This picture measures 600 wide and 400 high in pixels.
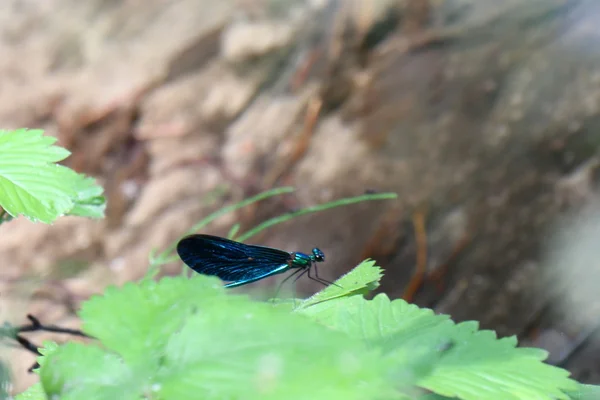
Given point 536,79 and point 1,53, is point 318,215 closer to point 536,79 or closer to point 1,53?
point 536,79

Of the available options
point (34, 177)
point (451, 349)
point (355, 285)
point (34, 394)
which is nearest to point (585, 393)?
point (451, 349)

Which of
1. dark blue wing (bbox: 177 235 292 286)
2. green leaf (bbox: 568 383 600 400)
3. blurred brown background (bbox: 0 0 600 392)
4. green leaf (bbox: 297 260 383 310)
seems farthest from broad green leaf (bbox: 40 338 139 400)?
blurred brown background (bbox: 0 0 600 392)

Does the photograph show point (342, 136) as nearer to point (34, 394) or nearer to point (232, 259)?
point (232, 259)

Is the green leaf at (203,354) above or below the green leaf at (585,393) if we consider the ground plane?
below

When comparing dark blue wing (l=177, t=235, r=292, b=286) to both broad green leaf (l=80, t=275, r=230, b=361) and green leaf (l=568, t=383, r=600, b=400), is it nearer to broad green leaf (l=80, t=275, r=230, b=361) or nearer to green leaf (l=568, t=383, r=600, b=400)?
broad green leaf (l=80, t=275, r=230, b=361)

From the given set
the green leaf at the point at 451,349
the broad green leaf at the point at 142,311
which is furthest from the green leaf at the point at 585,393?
the broad green leaf at the point at 142,311

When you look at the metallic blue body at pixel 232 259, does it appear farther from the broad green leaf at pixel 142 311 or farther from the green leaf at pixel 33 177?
the broad green leaf at pixel 142 311
